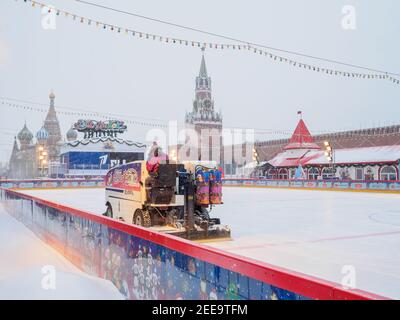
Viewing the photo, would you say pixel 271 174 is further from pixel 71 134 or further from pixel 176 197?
pixel 71 134

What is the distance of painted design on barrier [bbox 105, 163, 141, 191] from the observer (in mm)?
7652

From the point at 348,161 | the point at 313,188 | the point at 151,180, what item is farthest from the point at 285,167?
the point at 151,180

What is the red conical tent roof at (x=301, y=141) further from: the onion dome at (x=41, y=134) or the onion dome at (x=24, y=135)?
the onion dome at (x=24, y=135)

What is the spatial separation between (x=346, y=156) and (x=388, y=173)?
490 centimetres

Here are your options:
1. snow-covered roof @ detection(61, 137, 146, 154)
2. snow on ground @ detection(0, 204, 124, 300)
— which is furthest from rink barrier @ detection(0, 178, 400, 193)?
snow on ground @ detection(0, 204, 124, 300)

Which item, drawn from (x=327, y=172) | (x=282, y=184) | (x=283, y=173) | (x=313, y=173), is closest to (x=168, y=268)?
(x=282, y=184)

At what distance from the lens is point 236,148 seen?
62.6 metres

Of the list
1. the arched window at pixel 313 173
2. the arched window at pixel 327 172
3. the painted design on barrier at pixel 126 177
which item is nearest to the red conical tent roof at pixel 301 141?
the arched window at pixel 313 173

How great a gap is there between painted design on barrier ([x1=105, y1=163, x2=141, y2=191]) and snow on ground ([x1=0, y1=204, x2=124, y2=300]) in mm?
1865

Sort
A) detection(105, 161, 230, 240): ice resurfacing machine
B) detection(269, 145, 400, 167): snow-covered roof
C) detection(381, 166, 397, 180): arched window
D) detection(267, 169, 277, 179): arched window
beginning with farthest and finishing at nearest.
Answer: detection(267, 169, 277, 179): arched window < detection(269, 145, 400, 167): snow-covered roof < detection(381, 166, 397, 180): arched window < detection(105, 161, 230, 240): ice resurfacing machine

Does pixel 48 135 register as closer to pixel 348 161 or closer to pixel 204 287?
pixel 348 161

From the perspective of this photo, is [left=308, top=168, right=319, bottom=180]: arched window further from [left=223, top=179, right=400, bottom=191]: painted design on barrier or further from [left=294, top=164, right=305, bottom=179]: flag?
[left=223, top=179, right=400, bottom=191]: painted design on barrier

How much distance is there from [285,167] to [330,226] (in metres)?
30.1

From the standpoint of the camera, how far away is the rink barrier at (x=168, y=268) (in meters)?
2.29
